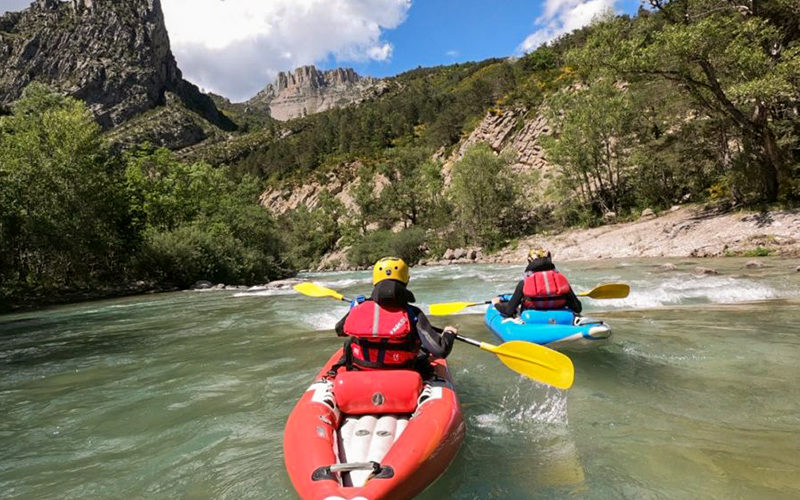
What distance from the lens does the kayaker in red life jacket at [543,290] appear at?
5.51 metres

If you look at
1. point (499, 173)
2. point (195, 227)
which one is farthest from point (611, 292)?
point (499, 173)

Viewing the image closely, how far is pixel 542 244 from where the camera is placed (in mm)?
24703

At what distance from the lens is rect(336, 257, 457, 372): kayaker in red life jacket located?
128 inches

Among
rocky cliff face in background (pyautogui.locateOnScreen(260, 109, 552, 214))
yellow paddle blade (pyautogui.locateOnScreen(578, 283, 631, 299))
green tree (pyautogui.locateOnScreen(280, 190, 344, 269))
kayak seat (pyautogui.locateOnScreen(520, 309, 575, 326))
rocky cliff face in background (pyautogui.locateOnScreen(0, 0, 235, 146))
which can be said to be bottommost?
yellow paddle blade (pyautogui.locateOnScreen(578, 283, 631, 299))

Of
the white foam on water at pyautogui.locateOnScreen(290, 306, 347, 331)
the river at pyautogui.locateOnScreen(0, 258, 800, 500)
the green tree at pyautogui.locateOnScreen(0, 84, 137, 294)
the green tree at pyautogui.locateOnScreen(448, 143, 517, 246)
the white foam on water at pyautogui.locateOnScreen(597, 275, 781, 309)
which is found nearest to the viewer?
the river at pyautogui.locateOnScreen(0, 258, 800, 500)

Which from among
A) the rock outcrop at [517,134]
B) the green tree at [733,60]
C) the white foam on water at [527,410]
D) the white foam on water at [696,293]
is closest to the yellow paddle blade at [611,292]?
the white foam on water at [696,293]

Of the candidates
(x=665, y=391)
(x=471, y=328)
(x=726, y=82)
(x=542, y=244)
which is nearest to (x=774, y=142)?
(x=726, y=82)

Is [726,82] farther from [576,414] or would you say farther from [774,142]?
[576,414]

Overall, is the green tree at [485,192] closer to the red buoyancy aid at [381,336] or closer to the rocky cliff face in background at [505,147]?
the rocky cliff face in background at [505,147]

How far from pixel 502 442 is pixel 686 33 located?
605 inches

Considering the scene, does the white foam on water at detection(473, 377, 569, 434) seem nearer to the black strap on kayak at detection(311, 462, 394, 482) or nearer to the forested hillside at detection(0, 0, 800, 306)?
the black strap on kayak at detection(311, 462, 394, 482)

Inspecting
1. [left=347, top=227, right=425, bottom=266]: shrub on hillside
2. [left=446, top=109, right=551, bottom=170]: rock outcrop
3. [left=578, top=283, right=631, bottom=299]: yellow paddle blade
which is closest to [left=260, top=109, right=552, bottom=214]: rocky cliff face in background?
[left=446, top=109, right=551, bottom=170]: rock outcrop

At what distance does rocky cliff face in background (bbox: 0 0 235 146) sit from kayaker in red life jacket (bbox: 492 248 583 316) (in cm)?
9239

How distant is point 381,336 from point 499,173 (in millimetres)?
30175
